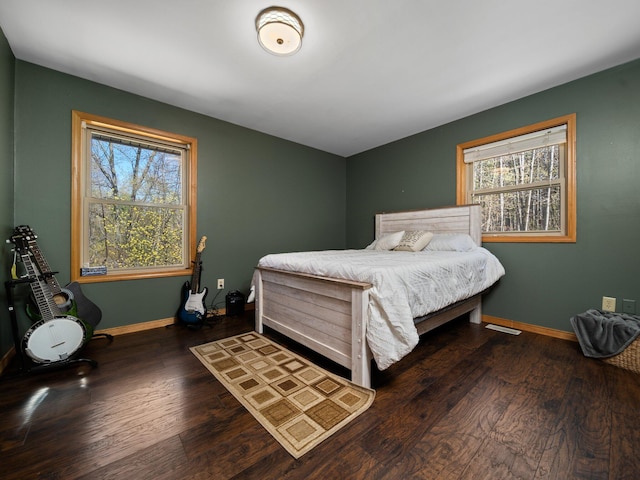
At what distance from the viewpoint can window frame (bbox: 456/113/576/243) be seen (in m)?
2.46

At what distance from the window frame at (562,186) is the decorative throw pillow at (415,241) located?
637 mm

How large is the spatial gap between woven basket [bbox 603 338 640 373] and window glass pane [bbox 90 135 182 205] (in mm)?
4227

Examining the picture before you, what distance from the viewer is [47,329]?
182cm

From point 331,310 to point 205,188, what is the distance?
7.40 feet

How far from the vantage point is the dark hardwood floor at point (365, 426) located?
1.09 metres

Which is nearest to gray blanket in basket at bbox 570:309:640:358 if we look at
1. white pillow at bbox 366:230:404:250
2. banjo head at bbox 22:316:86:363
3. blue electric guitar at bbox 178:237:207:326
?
white pillow at bbox 366:230:404:250

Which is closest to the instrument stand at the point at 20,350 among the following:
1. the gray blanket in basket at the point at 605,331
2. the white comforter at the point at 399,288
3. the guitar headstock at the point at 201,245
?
the guitar headstock at the point at 201,245

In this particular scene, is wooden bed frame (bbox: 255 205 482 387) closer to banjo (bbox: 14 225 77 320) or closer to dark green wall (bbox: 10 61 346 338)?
dark green wall (bbox: 10 61 346 338)

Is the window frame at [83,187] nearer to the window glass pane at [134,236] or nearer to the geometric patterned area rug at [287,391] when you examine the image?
the window glass pane at [134,236]

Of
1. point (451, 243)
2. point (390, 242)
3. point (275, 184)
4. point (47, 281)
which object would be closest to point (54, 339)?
point (47, 281)

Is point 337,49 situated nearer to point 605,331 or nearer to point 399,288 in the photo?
point 399,288

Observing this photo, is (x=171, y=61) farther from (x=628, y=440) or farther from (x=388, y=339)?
→ (x=628, y=440)

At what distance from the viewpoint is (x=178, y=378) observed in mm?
1799

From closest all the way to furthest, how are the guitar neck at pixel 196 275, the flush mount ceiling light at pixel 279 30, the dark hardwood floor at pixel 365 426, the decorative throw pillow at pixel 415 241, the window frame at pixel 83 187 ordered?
the dark hardwood floor at pixel 365 426 → the flush mount ceiling light at pixel 279 30 → the window frame at pixel 83 187 → the guitar neck at pixel 196 275 → the decorative throw pillow at pixel 415 241
